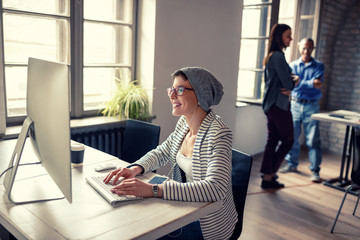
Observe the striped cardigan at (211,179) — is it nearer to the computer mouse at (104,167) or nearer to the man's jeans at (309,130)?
the computer mouse at (104,167)

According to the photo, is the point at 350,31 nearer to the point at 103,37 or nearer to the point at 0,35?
the point at 103,37

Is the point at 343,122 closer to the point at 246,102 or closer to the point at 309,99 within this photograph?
the point at 309,99

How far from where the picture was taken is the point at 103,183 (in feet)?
5.20

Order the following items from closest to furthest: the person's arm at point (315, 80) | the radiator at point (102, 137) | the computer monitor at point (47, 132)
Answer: the computer monitor at point (47, 132) → the radiator at point (102, 137) → the person's arm at point (315, 80)

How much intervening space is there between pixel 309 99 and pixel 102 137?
101 inches

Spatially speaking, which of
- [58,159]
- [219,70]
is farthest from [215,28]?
[58,159]

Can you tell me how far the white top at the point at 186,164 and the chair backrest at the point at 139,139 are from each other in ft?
1.56

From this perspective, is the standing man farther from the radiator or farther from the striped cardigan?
the striped cardigan

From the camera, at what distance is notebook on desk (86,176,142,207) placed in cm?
140

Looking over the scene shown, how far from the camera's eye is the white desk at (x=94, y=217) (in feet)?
3.86

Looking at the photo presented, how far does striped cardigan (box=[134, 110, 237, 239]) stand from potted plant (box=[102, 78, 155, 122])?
128 centimetres

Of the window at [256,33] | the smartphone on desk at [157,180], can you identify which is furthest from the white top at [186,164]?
the window at [256,33]

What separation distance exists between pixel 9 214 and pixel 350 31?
5.52 meters

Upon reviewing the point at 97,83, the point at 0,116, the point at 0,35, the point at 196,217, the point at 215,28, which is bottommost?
the point at 196,217
